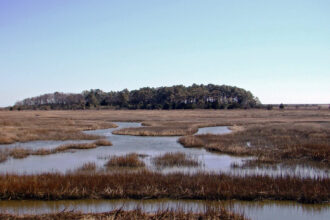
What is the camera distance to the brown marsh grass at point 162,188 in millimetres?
12281

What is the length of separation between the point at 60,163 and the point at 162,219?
12.2 meters

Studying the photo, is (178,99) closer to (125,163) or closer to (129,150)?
(129,150)

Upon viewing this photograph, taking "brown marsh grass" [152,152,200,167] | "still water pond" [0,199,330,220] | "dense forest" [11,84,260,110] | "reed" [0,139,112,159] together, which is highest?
"dense forest" [11,84,260,110]

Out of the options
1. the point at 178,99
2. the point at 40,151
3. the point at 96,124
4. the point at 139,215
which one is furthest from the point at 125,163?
the point at 178,99

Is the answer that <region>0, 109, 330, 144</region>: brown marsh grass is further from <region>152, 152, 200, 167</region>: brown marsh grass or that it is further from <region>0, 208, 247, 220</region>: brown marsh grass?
<region>0, 208, 247, 220</region>: brown marsh grass

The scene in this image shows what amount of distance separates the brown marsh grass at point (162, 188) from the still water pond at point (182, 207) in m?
0.34

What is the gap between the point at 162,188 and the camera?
1281cm

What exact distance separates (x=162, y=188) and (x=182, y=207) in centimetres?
213

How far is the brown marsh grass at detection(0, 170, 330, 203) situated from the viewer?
12281mm

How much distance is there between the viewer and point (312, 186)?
12805mm

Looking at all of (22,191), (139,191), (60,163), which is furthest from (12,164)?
(139,191)

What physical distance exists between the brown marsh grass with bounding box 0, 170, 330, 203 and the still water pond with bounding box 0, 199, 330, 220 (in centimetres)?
34

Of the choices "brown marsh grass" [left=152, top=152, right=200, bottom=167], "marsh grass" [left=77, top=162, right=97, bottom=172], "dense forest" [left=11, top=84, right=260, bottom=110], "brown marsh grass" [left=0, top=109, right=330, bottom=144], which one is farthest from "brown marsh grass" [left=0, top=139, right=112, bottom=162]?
"dense forest" [left=11, top=84, right=260, bottom=110]

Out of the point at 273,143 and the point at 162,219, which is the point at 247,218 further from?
the point at 273,143
